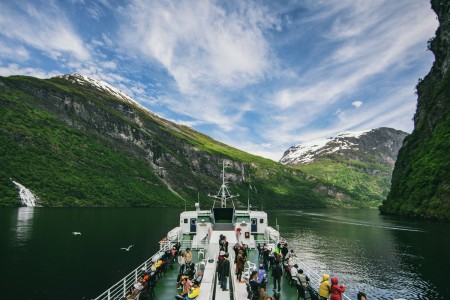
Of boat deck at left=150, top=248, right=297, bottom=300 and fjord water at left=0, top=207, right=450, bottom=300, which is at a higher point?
boat deck at left=150, top=248, right=297, bottom=300

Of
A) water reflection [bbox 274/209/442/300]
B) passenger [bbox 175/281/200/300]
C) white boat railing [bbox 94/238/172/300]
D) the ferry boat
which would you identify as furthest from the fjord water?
passenger [bbox 175/281/200/300]

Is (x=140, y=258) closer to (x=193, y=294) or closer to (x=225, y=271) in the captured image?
(x=225, y=271)

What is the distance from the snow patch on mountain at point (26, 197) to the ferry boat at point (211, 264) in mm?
131670

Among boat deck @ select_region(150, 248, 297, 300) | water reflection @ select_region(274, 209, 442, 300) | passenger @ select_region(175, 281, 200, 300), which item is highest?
passenger @ select_region(175, 281, 200, 300)

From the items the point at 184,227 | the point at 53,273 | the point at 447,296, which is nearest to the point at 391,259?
the point at 447,296

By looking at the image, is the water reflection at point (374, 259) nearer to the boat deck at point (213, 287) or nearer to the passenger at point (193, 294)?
the boat deck at point (213, 287)

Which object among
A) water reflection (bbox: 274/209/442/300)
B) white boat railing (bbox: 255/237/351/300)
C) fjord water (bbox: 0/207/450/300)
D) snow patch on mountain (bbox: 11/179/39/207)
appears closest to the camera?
white boat railing (bbox: 255/237/351/300)

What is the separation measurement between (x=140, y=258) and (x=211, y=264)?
105 feet

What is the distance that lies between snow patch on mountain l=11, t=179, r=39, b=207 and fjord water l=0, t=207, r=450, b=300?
64712mm

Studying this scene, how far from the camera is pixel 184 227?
4059 centimetres

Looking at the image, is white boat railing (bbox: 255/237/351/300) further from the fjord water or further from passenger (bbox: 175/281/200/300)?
the fjord water

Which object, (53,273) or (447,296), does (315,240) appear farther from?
(53,273)

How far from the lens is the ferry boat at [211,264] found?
17953 mm

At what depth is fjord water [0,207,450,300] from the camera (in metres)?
35.2
